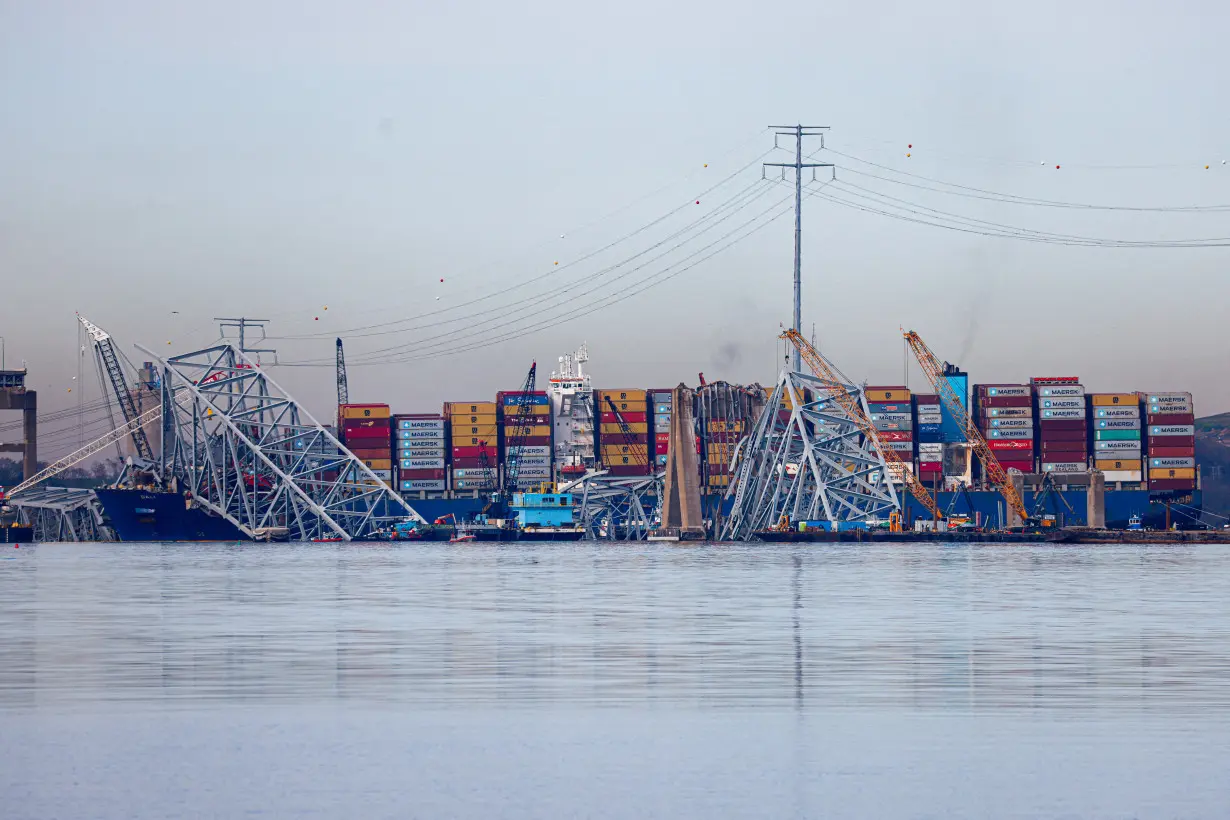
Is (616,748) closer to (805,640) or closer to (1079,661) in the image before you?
A: (1079,661)

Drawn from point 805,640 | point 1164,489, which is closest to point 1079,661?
point 805,640

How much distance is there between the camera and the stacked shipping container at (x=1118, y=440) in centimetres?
19312

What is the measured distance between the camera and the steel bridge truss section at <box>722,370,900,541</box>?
160 m

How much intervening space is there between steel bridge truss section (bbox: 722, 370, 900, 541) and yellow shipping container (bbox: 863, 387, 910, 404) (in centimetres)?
2308

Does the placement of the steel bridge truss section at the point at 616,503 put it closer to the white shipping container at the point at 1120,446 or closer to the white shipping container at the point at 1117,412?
the white shipping container at the point at 1120,446

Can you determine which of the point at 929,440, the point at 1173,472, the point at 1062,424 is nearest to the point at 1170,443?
the point at 1173,472

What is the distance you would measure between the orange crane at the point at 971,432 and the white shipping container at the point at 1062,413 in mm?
9184

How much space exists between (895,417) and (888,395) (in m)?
3.83

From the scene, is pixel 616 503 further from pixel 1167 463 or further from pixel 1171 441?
pixel 1171 441

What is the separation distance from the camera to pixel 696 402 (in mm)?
169750

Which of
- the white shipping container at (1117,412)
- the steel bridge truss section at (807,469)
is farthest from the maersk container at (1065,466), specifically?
the steel bridge truss section at (807,469)

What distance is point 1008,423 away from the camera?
7564 inches

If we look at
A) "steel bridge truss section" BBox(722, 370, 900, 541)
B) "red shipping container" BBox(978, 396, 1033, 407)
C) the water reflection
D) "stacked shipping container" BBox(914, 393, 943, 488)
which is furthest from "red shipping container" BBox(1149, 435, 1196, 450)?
the water reflection

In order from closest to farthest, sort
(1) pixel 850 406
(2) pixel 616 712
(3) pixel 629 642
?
(2) pixel 616 712 → (3) pixel 629 642 → (1) pixel 850 406
